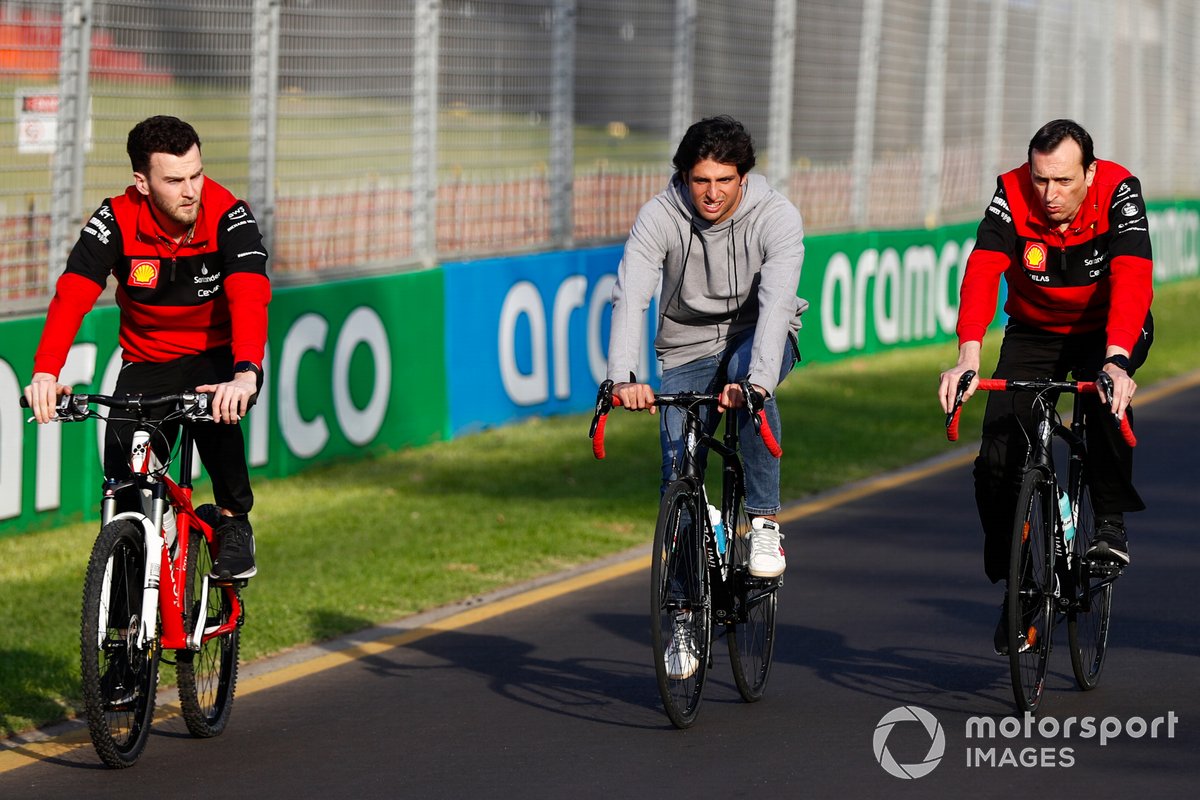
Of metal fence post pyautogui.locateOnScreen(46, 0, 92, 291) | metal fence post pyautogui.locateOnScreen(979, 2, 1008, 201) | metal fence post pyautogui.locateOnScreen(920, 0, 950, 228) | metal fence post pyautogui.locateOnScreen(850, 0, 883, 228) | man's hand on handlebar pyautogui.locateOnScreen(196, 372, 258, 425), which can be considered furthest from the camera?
metal fence post pyautogui.locateOnScreen(979, 2, 1008, 201)

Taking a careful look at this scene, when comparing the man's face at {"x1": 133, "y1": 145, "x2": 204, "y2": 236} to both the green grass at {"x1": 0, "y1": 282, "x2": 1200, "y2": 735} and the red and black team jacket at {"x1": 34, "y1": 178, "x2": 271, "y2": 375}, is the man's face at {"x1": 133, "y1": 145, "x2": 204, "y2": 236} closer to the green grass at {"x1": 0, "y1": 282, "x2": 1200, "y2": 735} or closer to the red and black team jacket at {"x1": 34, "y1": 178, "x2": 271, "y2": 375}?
the red and black team jacket at {"x1": 34, "y1": 178, "x2": 271, "y2": 375}

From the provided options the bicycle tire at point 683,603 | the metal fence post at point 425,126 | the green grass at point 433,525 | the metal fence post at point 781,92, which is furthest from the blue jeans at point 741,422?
the metal fence post at point 781,92

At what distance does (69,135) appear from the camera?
11.5 meters

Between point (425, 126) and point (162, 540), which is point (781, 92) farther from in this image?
point (162, 540)

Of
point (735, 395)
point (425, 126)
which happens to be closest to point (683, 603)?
point (735, 395)

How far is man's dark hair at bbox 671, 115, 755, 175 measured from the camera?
699cm

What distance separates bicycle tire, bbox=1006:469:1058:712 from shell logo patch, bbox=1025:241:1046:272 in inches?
28.9

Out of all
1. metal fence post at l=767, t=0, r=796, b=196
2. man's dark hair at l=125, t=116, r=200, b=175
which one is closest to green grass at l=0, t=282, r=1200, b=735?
man's dark hair at l=125, t=116, r=200, b=175

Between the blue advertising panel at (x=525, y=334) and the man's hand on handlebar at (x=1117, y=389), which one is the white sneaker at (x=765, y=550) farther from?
the blue advertising panel at (x=525, y=334)

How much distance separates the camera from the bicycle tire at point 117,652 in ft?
20.7

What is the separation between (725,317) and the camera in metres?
7.42

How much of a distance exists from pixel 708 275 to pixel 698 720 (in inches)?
58.6

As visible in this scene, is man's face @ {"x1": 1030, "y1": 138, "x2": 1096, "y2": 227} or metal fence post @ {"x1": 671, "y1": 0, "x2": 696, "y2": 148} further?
metal fence post @ {"x1": 671, "y1": 0, "x2": 696, "y2": 148}

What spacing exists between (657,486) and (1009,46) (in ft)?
49.3
